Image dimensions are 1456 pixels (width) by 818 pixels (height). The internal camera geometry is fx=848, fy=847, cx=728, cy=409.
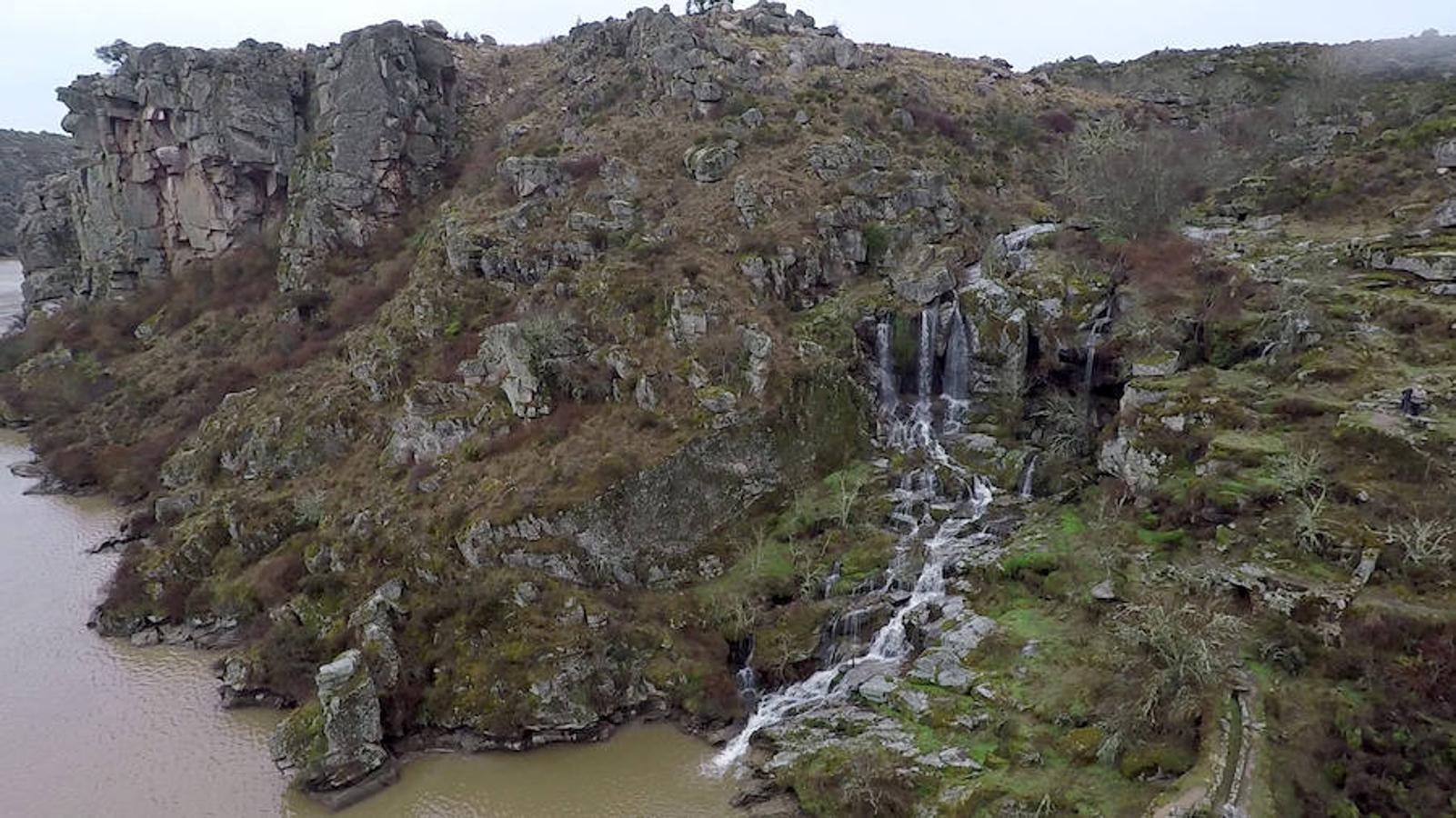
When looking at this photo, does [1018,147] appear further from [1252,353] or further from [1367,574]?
[1367,574]

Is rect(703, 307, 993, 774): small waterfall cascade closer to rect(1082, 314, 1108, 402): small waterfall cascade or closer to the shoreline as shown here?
the shoreline

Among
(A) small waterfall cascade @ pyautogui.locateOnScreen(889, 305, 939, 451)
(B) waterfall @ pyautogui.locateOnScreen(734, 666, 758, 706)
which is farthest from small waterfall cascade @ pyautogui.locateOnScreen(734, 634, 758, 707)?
(A) small waterfall cascade @ pyautogui.locateOnScreen(889, 305, 939, 451)

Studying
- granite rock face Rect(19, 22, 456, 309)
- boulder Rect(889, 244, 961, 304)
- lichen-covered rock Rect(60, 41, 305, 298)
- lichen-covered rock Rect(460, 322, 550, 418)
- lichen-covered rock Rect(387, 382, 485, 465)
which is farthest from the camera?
lichen-covered rock Rect(60, 41, 305, 298)

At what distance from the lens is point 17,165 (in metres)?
144

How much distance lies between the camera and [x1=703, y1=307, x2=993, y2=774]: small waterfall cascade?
28109 mm

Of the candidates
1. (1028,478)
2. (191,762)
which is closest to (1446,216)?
(1028,478)

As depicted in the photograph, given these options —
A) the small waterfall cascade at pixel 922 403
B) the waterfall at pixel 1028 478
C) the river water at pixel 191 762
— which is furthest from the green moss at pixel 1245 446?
the river water at pixel 191 762

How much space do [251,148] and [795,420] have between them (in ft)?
157

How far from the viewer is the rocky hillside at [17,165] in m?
134

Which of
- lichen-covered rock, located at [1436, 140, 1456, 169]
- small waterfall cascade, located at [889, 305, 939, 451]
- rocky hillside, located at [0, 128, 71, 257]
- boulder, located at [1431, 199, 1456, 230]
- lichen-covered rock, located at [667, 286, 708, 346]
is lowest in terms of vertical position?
small waterfall cascade, located at [889, 305, 939, 451]

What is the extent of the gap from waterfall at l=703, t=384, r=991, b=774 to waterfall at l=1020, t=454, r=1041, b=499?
1.36 m

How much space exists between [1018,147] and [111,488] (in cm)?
6247

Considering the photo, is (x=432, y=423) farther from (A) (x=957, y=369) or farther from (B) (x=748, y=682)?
(A) (x=957, y=369)

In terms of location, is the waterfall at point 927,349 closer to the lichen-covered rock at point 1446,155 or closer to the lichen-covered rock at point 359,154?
the lichen-covered rock at point 1446,155
